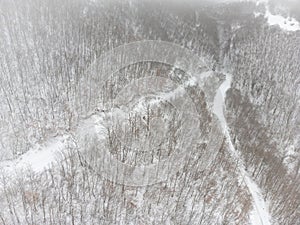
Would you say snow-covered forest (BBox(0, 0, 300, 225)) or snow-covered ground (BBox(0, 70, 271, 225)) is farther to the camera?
snow-covered ground (BBox(0, 70, 271, 225))

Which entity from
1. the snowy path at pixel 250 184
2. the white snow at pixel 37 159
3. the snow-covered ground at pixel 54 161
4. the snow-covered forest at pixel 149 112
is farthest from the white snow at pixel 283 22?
the white snow at pixel 37 159

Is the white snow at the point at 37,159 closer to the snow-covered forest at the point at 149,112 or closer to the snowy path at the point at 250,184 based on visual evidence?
the snow-covered forest at the point at 149,112

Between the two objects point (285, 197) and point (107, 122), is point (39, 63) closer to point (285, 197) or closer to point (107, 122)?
point (107, 122)

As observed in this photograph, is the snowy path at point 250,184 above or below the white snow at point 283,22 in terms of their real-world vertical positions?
below

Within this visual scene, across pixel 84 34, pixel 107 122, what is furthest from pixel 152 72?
pixel 107 122

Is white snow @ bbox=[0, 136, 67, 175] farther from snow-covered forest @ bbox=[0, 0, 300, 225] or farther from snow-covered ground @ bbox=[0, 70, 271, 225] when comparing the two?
snow-covered forest @ bbox=[0, 0, 300, 225]

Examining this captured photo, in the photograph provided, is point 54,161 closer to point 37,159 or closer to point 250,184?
point 37,159

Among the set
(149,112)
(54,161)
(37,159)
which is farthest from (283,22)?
(37,159)

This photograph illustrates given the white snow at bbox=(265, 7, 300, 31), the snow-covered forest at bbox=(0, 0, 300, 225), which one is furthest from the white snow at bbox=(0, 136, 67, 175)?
the white snow at bbox=(265, 7, 300, 31)
